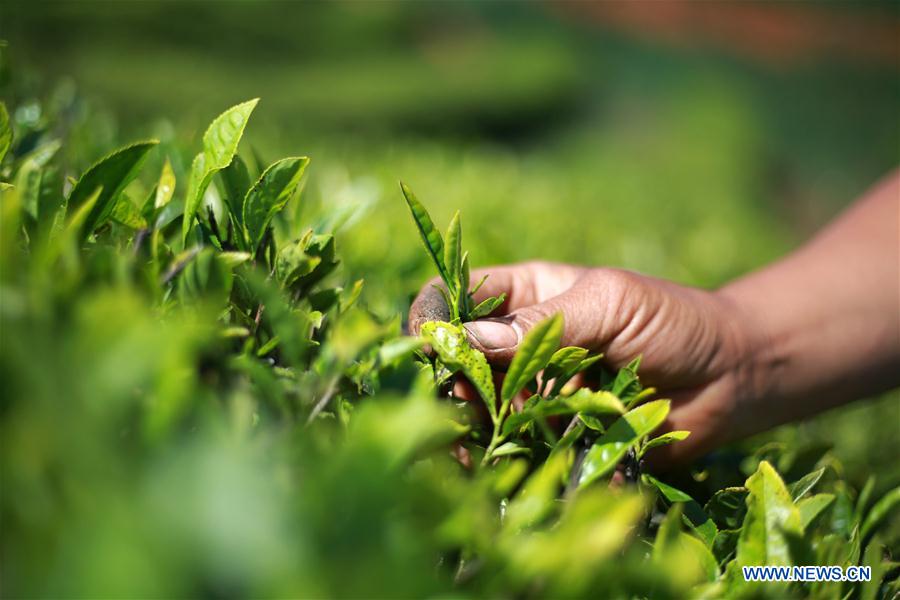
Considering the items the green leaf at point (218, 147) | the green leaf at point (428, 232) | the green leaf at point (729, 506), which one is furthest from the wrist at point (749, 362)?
the green leaf at point (218, 147)

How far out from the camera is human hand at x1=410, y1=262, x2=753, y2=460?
3.60 ft

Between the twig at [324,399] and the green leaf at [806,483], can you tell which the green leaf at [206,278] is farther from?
the green leaf at [806,483]

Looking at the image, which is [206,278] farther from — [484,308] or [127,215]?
[484,308]

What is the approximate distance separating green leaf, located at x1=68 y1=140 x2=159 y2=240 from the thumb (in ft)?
1.49

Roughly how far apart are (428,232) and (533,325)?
0.23 meters

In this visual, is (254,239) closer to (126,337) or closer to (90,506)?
(126,337)

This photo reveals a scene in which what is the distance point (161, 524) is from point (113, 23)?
38.9ft

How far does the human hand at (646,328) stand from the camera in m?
1.10

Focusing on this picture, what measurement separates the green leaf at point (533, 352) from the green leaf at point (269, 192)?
1.13ft

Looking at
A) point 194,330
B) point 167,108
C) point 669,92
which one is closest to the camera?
point 194,330

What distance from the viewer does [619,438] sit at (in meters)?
0.91

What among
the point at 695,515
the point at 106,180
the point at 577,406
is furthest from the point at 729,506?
the point at 106,180

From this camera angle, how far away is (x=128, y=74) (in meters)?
9.79

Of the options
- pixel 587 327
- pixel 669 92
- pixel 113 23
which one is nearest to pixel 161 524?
pixel 587 327
